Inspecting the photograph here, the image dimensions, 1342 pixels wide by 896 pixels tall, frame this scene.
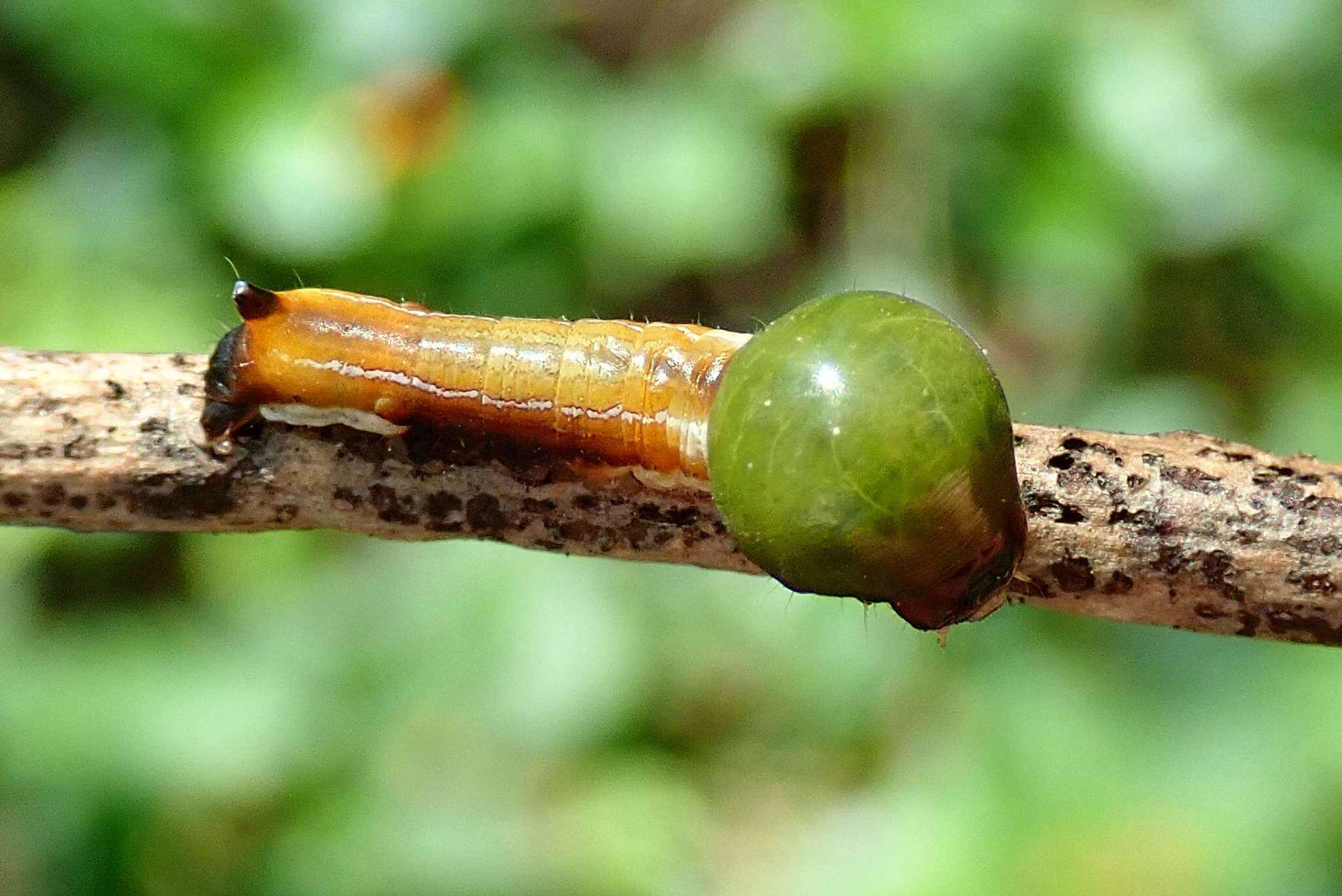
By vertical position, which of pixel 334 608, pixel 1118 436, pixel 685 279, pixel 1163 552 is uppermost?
pixel 685 279

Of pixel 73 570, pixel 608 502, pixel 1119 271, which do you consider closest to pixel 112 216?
pixel 73 570

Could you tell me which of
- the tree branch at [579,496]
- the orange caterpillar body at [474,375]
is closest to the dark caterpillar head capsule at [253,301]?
the orange caterpillar body at [474,375]

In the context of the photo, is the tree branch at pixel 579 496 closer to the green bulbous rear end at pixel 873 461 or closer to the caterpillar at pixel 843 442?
the caterpillar at pixel 843 442

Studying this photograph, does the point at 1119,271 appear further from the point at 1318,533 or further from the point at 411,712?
the point at 411,712

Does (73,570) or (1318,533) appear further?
(73,570)

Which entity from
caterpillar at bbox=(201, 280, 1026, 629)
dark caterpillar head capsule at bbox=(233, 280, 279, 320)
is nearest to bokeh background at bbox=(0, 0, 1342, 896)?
dark caterpillar head capsule at bbox=(233, 280, 279, 320)
